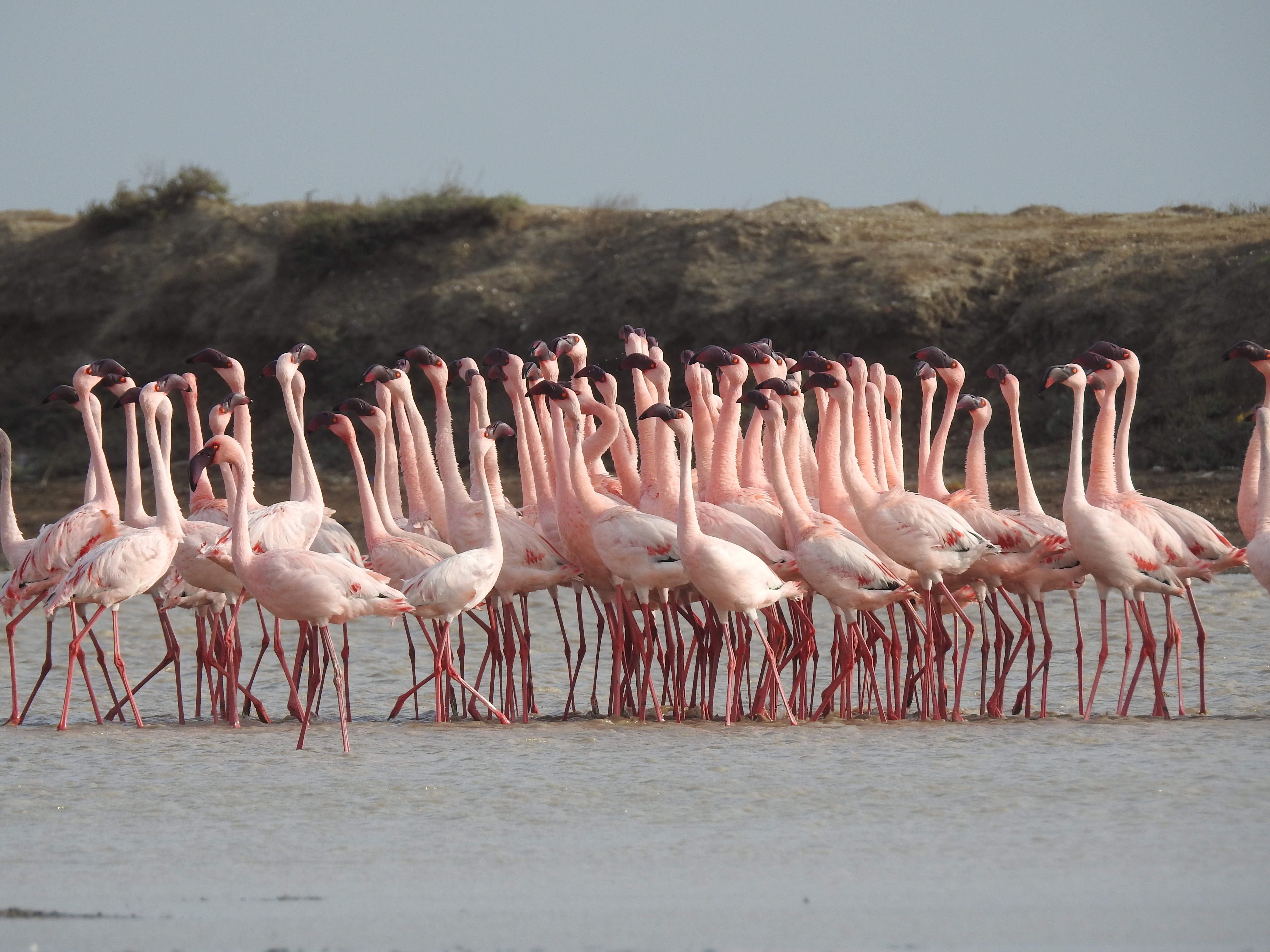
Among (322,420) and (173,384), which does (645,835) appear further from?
(173,384)

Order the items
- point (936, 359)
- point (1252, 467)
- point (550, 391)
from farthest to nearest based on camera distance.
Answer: point (936, 359) < point (1252, 467) < point (550, 391)

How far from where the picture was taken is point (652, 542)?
874 cm

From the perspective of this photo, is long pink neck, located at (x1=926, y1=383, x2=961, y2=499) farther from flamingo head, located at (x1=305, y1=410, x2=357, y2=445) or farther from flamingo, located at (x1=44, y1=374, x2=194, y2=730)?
flamingo, located at (x1=44, y1=374, x2=194, y2=730)

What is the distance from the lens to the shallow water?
185 inches

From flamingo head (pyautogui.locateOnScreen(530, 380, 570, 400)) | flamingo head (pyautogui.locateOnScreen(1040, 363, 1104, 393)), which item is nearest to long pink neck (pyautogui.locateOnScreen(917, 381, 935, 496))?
flamingo head (pyautogui.locateOnScreen(1040, 363, 1104, 393))

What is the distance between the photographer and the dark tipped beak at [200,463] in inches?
327

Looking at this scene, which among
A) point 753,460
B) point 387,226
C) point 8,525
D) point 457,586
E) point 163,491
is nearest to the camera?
point 457,586

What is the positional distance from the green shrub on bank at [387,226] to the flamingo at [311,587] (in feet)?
76.2

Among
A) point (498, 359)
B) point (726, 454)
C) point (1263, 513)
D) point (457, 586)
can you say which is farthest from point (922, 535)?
point (498, 359)

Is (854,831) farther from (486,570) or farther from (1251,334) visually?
(1251,334)

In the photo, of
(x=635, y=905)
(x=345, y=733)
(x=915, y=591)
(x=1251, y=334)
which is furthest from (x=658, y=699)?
(x=1251, y=334)

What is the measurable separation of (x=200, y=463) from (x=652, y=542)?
237 centimetres

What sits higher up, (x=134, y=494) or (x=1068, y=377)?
(x=1068, y=377)

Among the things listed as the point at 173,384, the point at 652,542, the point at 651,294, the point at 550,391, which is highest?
the point at 651,294
